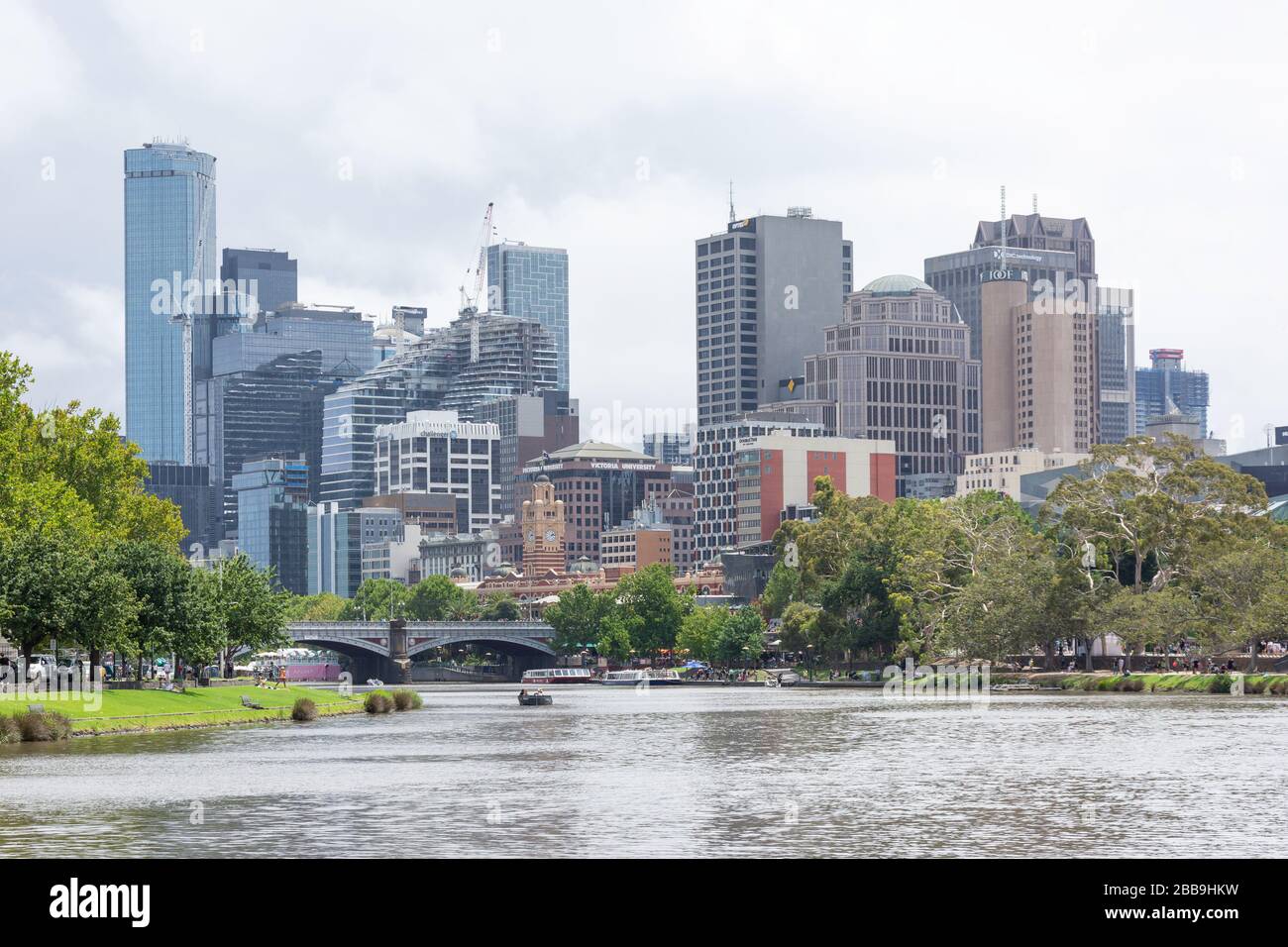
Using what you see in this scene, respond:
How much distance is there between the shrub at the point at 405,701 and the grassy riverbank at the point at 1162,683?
166ft

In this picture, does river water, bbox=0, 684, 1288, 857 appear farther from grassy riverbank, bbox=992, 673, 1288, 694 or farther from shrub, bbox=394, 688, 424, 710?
shrub, bbox=394, 688, 424, 710

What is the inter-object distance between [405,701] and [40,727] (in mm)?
67197

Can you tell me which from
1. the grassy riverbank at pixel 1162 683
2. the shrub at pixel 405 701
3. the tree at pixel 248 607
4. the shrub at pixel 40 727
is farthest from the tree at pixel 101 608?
the grassy riverbank at pixel 1162 683

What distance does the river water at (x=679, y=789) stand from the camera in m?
52.9

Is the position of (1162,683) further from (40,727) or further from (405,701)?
(40,727)

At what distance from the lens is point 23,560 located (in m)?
114

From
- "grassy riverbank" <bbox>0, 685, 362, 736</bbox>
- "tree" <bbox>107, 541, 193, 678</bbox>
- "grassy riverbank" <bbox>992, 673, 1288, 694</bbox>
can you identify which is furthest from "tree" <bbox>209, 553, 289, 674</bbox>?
"grassy riverbank" <bbox>992, 673, 1288, 694</bbox>

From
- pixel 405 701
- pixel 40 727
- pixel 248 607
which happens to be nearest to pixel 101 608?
pixel 40 727

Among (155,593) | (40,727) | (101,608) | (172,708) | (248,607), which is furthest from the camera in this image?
(248,607)

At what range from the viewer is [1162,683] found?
521 ft

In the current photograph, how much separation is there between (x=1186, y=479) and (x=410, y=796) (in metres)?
116

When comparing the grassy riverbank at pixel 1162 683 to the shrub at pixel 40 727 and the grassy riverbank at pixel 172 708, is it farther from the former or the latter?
the shrub at pixel 40 727
